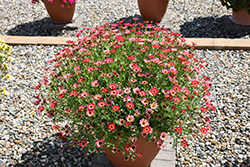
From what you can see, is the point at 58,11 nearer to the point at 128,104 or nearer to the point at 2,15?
the point at 2,15

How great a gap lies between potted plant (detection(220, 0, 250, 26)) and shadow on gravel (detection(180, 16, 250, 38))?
22 cm

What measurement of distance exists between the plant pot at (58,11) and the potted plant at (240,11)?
10.6 ft

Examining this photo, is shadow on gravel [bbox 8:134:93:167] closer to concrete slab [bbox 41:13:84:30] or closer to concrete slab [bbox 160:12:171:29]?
concrete slab [bbox 41:13:84:30]

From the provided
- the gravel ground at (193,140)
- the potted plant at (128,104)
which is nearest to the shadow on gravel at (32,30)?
the gravel ground at (193,140)

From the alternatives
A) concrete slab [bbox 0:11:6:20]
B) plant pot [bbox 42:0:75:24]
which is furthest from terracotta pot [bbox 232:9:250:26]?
concrete slab [bbox 0:11:6:20]

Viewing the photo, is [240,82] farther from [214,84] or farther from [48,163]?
[48,163]

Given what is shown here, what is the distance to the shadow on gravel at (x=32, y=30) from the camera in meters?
4.73

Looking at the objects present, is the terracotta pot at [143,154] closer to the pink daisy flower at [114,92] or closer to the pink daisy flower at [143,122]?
the pink daisy flower at [143,122]

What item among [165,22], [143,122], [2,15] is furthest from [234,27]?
[2,15]

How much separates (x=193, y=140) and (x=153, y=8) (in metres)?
3.14

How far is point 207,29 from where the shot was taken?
4621mm

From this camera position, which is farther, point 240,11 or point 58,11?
point 58,11

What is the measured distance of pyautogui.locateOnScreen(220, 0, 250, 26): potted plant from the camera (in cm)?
411

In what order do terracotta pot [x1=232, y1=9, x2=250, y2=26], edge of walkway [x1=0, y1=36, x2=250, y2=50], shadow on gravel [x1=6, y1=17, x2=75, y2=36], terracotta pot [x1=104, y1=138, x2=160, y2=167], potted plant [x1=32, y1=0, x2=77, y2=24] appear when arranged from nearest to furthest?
terracotta pot [x1=104, y1=138, x2=160, y2=167] → edge of walkway [x1=0, y1=36, x2=250, y2=50] → terracotta pot [x1=232, y1=9, x2=250, y2=26] → potted plant [x1=32, y1=0, x2=77, y2=24] → shadow on gravel [x1=6, y1=17, x2=75, y2=36]
